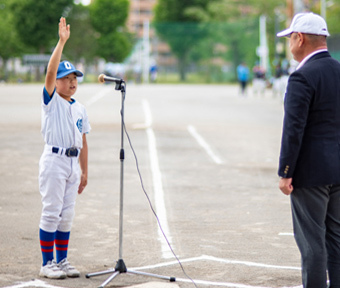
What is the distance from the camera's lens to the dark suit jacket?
15.6ft

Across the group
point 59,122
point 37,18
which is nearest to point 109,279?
point 59,122

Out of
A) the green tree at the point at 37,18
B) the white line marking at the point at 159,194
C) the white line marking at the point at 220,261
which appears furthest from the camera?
the green tree at the point at 37,18

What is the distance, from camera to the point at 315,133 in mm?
4820

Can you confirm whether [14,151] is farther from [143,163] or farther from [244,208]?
[244,208]

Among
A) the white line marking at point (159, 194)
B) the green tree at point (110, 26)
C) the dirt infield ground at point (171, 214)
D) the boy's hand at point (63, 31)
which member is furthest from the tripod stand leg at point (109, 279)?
the green tree at point (110, 26)

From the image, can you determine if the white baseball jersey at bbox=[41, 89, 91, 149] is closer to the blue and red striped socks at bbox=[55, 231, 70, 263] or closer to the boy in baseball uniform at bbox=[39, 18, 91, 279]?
the boy in baseball uniform at bbox=[39, 18, 91, 279]

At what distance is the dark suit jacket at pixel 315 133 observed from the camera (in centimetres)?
475

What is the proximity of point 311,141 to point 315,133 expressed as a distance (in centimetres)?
6

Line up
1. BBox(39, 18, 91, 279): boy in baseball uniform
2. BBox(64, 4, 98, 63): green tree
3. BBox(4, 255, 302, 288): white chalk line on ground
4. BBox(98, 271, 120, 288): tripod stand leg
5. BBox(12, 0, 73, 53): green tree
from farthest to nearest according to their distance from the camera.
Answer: BBox(64, 4, 98, 63): green tree
BBox(12, 0, 73, 53): green tree
BBox(39, 18, 91, 279): boy in baseball uniform
BBox(4, 255, 302, 288): white chalk line on ground
BBox(98, 271, 120, 288): tripod stand leg

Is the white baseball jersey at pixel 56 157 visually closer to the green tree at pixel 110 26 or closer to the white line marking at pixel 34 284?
the white line marking at pixel 34 284

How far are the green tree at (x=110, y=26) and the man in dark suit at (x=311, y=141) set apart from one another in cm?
10829

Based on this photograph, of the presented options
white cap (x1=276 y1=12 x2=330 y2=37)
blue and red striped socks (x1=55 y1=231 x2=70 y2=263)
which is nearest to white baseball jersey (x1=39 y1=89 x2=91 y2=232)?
blue and red striped socks (x1=55 y1=231 x2=70 y2=263)

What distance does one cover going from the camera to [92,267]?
6355 millimetres

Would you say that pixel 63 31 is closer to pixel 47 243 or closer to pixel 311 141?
pixel 47 243
